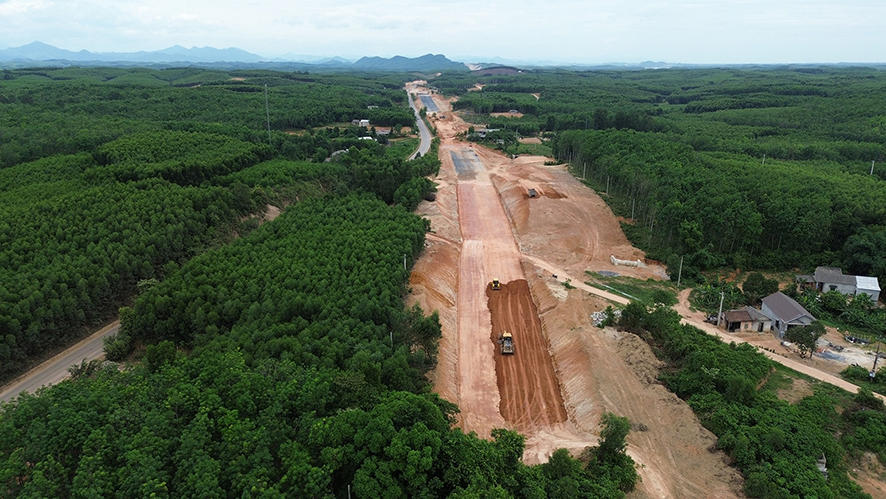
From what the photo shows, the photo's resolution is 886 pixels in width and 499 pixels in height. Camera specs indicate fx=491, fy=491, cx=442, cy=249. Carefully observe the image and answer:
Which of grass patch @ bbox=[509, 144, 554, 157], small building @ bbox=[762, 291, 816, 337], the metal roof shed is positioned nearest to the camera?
small building @ bbox=[762, 291, 816, 337]

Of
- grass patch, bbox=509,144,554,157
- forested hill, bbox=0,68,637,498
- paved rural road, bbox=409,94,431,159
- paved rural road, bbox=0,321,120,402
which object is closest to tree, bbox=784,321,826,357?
forested hill, bbox=0,68,637,498

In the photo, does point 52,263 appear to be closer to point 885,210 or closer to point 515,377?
point 515,377

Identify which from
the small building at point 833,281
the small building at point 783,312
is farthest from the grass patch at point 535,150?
the small building at point 783,312

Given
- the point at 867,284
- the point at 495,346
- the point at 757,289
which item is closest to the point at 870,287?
the point at 867,284

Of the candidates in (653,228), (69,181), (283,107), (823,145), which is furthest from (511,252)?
(283,107)

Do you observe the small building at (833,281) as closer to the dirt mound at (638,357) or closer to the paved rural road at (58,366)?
the dirt mound at (638,357)

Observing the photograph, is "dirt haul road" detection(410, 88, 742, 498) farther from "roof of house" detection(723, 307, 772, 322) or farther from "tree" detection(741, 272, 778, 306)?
"roof of house" detection(723, 307, 772, 322)

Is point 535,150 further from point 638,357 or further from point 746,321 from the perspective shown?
point 638,357
